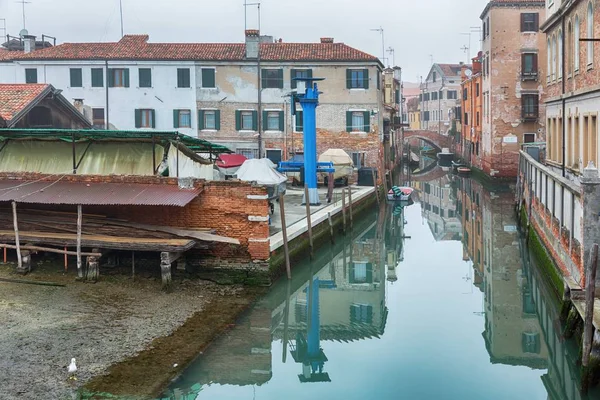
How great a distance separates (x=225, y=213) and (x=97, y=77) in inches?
1028

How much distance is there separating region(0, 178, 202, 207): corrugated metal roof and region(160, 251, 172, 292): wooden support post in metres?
1.12

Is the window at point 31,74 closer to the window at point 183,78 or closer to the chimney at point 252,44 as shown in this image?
the window at point 183,78

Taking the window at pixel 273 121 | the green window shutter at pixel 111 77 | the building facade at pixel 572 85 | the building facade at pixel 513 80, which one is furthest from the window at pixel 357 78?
the building facade at pixel 572 85

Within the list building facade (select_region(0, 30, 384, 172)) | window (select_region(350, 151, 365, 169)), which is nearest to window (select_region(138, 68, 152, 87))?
building facade (select_region(0, 30, 384, 172))

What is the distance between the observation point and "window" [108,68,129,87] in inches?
1578

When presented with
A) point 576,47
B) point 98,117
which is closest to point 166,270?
point 576,47

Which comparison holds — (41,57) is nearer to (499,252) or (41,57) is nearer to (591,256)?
(499,252)

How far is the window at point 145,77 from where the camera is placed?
39.9 meters

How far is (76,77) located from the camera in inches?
1582

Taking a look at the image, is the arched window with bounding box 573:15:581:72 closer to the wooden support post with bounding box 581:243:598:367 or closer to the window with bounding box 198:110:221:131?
the wooden support post with bounding box 581:243:598:367

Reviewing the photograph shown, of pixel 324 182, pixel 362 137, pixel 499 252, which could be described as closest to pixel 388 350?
pixel 499 252

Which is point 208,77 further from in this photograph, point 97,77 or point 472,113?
point 472,113

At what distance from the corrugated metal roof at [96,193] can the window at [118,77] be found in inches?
916

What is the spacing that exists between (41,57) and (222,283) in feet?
91.7
